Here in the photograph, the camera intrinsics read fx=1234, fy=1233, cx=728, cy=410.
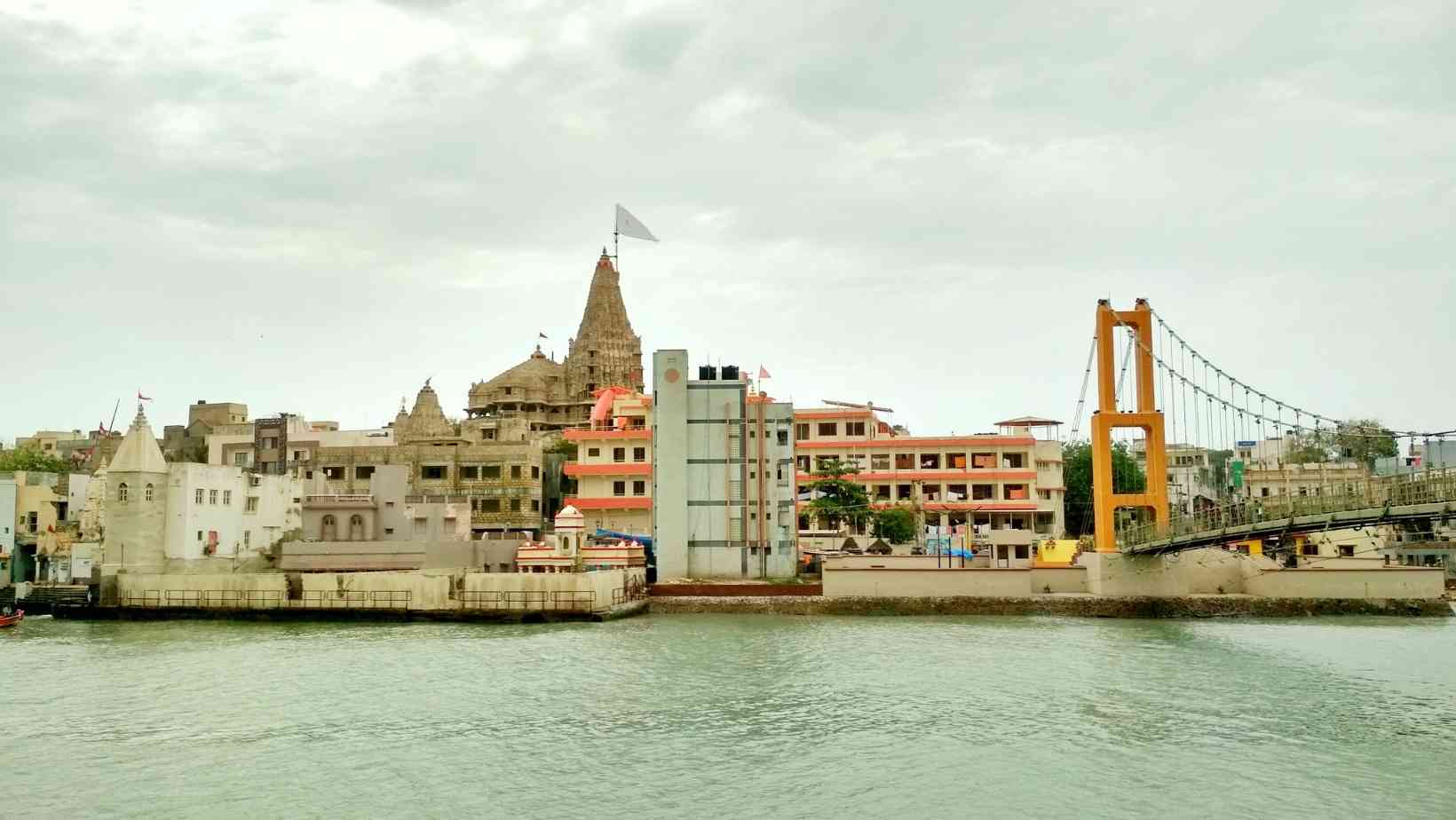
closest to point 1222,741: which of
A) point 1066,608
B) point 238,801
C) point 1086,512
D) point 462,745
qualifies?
point 462,745

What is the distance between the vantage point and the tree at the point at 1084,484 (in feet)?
240

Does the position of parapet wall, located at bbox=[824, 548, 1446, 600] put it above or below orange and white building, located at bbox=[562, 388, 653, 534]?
below

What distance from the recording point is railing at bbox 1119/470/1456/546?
26.6m

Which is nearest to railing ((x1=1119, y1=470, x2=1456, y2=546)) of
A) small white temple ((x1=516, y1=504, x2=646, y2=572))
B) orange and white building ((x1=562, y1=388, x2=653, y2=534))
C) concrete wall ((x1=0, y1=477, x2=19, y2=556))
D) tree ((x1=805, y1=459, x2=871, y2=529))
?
tree ((x1=805, y1=459, x2=871, y2=529))

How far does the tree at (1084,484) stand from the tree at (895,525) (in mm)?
15522

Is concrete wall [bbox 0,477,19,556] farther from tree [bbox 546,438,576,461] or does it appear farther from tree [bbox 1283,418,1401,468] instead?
tree [bbox 1283,418,1401,468]

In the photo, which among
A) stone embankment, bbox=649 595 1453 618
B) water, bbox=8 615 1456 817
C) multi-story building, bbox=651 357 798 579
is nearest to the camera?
water, bbox=8 615 1456 817

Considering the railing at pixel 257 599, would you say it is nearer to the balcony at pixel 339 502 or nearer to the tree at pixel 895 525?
the balcony at pixel 339 502

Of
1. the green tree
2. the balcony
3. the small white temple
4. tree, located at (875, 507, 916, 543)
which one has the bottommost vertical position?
the small white temple

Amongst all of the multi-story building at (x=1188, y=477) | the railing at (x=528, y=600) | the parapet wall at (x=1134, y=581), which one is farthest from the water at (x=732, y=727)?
the multi-story building at (x=1188, y=477)

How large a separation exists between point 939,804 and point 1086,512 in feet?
193

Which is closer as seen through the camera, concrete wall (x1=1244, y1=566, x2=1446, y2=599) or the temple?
concrete wall (x1=1244, y1=566, x2=1446, y2=599)

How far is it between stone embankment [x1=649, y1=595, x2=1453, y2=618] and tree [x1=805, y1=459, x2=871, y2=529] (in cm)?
1404

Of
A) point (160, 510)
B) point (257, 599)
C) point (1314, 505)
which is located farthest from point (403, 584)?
point (1314, 505)
